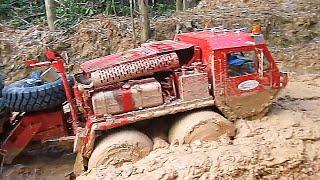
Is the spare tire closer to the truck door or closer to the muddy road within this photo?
the muddy road

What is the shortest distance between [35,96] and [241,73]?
3168 mm

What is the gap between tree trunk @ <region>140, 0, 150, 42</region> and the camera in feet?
37.1

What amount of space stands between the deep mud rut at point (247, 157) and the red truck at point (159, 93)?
8.2 inches

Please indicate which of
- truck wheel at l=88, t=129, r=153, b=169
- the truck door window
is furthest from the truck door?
truck wheel at l=88, t=129, r=153, b=169

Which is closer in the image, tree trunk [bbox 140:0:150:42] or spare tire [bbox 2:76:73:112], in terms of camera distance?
spare tire [bbox 2:76:73:112]

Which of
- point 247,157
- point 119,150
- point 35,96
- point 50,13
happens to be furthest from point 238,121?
point 50,13

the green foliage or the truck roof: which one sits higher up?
the truck roof

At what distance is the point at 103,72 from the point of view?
22.4ft

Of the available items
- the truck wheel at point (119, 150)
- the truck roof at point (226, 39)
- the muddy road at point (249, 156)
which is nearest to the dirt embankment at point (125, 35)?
the truck roof at point (226, 39)

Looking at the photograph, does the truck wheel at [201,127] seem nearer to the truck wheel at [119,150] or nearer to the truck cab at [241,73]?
the truck cab at [241,73]

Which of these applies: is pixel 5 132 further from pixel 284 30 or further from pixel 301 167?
pixel 284 30

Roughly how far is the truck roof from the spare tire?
84.4 inches

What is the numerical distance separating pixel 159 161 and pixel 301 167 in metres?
1.97

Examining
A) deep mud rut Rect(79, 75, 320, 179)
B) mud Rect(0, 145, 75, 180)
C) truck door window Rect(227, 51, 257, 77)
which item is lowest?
mud Rect(0, 145, 75, 180)
